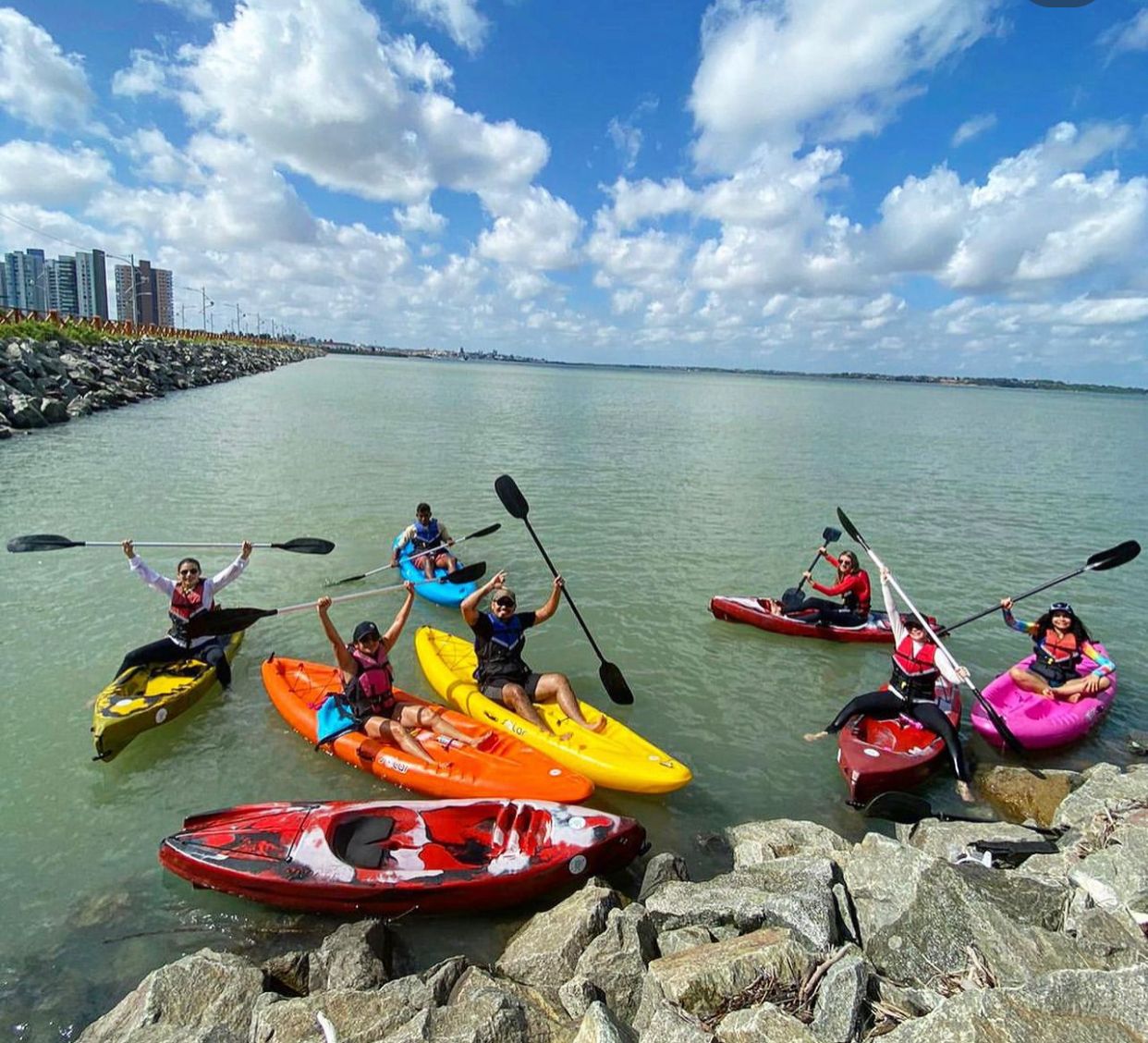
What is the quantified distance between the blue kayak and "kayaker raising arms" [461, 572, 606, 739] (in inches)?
129

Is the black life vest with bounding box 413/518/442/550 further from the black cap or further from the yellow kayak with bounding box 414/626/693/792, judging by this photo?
the black cap

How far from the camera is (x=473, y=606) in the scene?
759 centimetres

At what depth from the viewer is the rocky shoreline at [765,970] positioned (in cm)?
325

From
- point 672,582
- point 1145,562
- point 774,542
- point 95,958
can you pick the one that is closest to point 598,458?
point 774,542

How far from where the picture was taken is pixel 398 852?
5371 mm

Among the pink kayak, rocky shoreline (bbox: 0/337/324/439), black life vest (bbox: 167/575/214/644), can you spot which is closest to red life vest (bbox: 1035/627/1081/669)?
the pink kayak

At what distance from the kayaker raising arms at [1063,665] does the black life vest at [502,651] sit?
583cm

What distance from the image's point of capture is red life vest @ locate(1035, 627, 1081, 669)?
26.7ft

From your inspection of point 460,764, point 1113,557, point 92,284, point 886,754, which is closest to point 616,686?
point 460,764

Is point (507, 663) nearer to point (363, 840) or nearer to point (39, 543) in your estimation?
point (363, 840)

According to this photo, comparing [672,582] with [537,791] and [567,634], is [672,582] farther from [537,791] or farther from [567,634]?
[537,791]

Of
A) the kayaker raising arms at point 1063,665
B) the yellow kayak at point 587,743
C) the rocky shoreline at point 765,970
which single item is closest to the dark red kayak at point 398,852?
the rocky shoreline at point 765,970

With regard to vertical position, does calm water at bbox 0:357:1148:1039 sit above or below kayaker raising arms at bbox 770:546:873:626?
below

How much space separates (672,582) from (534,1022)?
9.32 meters
